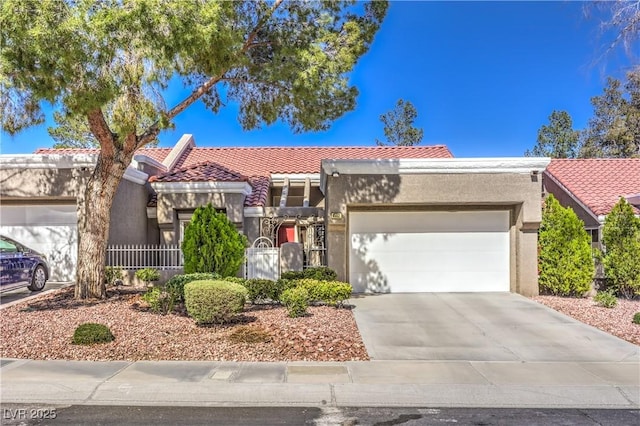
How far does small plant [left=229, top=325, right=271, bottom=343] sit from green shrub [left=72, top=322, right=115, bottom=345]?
205 centimetres

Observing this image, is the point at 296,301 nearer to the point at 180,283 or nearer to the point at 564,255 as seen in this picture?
the point at 180,283

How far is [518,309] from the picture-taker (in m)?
11.3

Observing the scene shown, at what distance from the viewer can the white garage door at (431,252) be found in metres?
13.7

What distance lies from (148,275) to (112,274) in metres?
1.31

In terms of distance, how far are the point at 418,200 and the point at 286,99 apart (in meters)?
4.55

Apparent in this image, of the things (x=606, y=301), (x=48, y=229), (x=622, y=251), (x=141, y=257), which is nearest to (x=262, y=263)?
(x=141, y=257)

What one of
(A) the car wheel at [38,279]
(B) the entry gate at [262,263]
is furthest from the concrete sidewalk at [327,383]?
(B) the entry gate at [262,263]

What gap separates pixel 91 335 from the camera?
7793mm

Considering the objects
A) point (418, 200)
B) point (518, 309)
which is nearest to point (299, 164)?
point (418, 200)

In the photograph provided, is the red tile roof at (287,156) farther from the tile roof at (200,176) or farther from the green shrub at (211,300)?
the green shrub at (211,300)

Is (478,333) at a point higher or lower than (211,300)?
lower

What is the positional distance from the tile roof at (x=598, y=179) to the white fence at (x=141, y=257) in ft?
43.7

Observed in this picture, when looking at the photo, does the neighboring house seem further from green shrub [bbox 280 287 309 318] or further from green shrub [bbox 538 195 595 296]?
green shrub [bbox 280 287 309 318]

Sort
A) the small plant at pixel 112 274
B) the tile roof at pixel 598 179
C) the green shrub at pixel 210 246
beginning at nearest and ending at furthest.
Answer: the green shrub at pixel 210 246 → the small plant at pixel 112 274 → the tile roof at pixel 598 179
